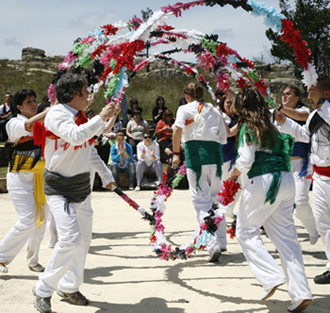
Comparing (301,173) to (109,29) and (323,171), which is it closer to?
(323,171)

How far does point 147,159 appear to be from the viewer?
13031 millimetres

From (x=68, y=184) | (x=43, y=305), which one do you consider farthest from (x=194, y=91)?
(x=43, y=305)

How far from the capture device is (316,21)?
1304 inches

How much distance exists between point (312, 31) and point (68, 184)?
108 feet

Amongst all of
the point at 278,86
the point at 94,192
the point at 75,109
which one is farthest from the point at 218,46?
the point at 278,86

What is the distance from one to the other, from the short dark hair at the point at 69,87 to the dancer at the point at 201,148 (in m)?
2.20

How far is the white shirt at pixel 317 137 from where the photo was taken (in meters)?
4.94

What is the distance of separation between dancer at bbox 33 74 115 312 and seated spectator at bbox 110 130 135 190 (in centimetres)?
836

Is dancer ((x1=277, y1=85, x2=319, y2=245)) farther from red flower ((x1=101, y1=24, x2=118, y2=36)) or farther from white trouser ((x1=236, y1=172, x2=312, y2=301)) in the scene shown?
red flower ((x1=101, y1=24, x2=118, y2=36))

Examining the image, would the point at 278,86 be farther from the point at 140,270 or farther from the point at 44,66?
the point at 140,270

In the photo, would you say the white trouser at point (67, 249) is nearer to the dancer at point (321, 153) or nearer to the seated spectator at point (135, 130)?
the dancer at point (321, 153)

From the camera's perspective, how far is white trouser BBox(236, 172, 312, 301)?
416cm

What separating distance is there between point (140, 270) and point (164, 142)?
9.20m

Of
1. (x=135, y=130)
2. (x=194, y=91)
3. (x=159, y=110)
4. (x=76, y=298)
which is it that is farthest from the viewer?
(x=159, y=110)
